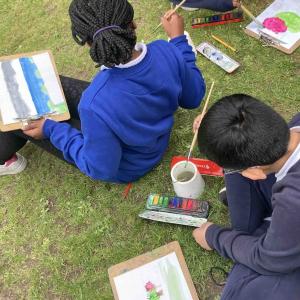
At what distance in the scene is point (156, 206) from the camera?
1.98 metres

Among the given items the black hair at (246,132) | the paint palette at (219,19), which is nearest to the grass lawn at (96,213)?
the paint palette at (219,19)

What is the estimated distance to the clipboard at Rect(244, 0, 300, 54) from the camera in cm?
239

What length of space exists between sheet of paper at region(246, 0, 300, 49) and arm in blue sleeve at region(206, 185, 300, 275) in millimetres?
1258

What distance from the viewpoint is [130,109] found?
157cm

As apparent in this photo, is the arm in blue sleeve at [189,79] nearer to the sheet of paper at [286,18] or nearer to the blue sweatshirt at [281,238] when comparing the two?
the blue sweatshirt at [281,238]

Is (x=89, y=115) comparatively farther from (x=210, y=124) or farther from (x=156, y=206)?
(x=156, y=206)

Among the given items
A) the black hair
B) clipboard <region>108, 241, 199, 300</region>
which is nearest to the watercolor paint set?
clipboard <region>108, 241, 199, 300</region>

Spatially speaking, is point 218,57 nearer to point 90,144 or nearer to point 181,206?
point 181,206

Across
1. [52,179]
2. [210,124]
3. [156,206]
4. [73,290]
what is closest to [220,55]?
[156,206]

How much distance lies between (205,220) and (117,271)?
0.44 metres

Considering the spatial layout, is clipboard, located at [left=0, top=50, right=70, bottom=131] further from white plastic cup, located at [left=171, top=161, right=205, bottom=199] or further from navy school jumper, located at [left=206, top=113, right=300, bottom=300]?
navy school jumper, located at [left=206, top=113, right=300, bottom=300]

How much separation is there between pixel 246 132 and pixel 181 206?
2.64 feet

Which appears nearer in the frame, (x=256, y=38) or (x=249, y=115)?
(x=249, y=115)

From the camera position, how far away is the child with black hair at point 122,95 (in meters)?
1.38
